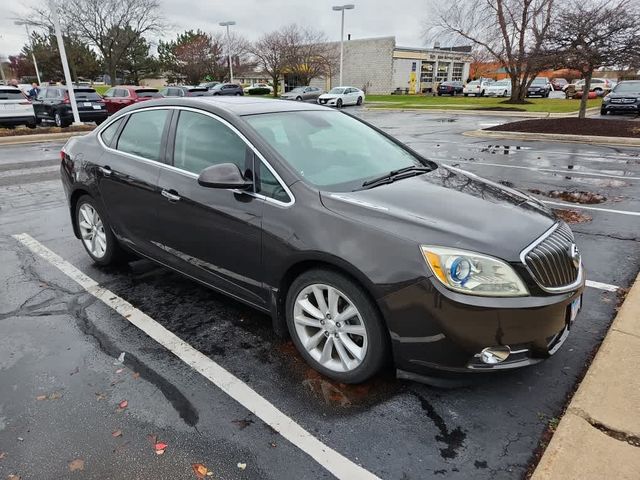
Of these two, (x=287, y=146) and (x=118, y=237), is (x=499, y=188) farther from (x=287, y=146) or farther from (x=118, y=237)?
(x=118, y=237)

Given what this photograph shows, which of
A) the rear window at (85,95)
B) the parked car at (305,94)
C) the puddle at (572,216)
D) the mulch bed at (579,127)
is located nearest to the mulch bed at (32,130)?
the rear window at (85,95)

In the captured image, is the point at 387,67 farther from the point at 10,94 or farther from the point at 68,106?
the point at 10,94

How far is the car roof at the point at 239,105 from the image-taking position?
3.50m

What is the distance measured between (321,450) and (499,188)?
2.26 meters

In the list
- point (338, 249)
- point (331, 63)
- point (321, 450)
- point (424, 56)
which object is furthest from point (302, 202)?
point (424, 56)

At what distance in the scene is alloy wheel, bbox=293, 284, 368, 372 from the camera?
107 inches

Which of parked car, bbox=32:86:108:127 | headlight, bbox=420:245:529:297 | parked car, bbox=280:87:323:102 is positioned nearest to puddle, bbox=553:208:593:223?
headlight, bbox=420:245:529:297

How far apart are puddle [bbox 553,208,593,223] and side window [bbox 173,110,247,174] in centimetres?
458

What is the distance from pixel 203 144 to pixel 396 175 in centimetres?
146

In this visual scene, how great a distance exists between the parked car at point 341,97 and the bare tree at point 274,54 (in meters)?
14.7

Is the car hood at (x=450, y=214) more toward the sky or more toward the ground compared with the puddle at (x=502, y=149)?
more toward the sky

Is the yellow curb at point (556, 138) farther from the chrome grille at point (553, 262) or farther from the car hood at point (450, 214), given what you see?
the chrome grille at point (553, 262)

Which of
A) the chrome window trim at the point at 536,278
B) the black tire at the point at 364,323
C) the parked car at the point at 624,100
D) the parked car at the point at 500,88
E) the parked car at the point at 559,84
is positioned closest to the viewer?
the chrome window trim at the point at 536,278

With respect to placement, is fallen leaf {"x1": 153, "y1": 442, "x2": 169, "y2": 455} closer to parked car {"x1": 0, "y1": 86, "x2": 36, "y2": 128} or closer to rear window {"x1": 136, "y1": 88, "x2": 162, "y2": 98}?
parked car {"x1": 0, "y1": 86, "x2": 36, "y2": 128}
